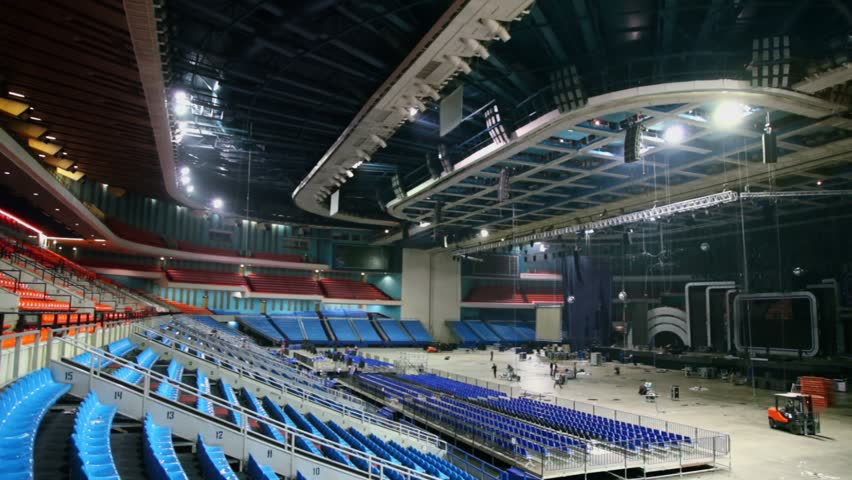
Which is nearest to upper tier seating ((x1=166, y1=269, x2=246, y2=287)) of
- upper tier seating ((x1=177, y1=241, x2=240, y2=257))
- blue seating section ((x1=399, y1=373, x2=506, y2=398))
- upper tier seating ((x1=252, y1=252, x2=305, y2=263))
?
upper tier seating ((x1=177, y1=241, x2=240, y2=257))

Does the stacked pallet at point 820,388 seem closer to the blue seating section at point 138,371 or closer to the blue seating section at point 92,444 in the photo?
the blue seating section at point 138,371

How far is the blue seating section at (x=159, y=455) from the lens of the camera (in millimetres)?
6000

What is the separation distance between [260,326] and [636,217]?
31235 millimetres

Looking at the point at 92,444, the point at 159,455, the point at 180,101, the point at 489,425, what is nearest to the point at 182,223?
the point at 180,101

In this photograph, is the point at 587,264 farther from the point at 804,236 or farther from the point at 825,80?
the point at 825,80

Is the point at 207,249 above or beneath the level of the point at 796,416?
above

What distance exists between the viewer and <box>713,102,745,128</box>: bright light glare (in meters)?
16.8

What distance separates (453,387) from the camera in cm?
2447

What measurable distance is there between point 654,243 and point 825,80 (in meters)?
31.8

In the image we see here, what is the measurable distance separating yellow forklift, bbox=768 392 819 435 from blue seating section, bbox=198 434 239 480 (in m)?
19.5

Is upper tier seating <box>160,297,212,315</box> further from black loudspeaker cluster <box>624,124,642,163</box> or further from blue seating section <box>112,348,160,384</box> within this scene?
black loudspeaker cluster <box>624,124,642,163</box>

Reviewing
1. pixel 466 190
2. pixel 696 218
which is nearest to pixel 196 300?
pixel 466 190

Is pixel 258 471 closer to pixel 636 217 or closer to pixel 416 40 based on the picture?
pixel 416 40

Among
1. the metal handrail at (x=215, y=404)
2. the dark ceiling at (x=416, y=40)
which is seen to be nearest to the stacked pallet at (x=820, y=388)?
the dark ceiling at (x=416, y=40)
